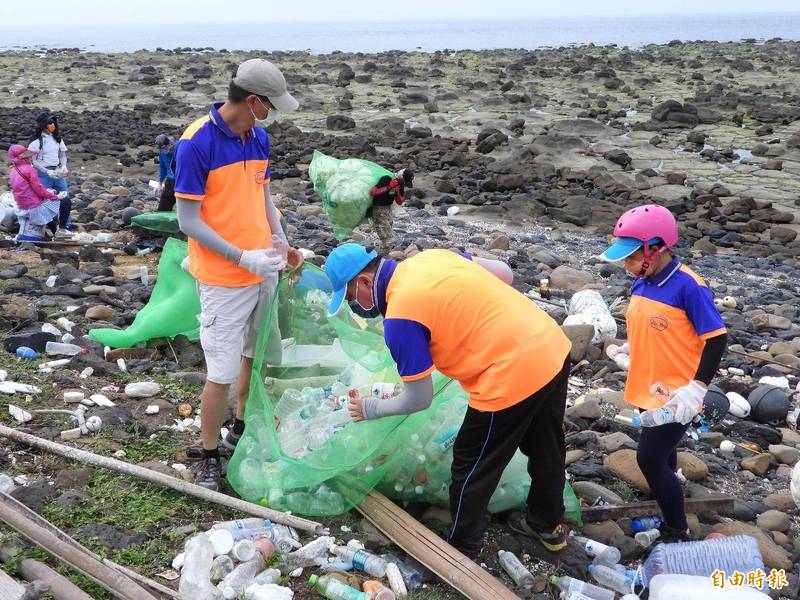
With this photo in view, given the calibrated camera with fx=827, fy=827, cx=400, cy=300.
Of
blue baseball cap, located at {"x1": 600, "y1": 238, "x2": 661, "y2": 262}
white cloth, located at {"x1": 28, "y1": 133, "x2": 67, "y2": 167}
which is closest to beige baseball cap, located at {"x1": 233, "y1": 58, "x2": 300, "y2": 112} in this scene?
blue baseball cap, located at {"x1": 600, "y1": 238, "x2": 661, "y2": 262}

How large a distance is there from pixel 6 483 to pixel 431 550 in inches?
79.1

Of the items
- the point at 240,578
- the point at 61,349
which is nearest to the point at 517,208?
the point at 61,349

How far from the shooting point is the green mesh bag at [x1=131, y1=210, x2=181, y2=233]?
8523 mm

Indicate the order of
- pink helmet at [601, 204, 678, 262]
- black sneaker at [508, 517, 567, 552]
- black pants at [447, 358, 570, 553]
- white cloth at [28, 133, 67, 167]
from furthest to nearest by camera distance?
white cloth at [28, 133, 67, 167], black sneaker at [508, 517, 567, 552], pink helmet at [601, 204, 678, 262], black pants at [447, 358, 570, 553]

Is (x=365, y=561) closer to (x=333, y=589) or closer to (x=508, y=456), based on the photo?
(x=333, y=589)

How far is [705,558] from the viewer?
382 cm

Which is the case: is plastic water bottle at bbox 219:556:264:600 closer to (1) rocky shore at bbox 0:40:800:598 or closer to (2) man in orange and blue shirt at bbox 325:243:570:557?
(1) rocky shore at bbox 0:40:800:598

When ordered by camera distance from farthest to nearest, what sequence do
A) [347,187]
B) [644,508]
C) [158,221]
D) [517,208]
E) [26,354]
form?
[517,208], [158,221], [347,187], [26,354], [644,508]

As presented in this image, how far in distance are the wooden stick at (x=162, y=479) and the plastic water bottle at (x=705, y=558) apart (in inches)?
60.8

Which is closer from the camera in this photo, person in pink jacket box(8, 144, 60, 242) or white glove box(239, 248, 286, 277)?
white glove box(239, 248, 286, 277)

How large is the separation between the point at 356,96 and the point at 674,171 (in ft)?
47.1

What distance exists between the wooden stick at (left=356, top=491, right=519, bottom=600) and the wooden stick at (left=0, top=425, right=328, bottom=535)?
0.27 metres

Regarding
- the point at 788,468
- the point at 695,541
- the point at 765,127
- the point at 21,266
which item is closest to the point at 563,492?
the point at 695,541

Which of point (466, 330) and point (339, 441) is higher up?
point (466, 330)
